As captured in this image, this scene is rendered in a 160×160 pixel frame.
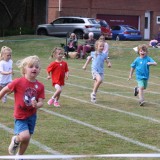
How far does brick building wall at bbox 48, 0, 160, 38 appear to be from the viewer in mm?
55469

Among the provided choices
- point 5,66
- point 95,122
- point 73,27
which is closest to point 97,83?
point 5,66

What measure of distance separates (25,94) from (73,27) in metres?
37.6

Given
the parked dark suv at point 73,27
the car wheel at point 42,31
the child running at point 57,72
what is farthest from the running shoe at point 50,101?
the car wheel at point 42,31

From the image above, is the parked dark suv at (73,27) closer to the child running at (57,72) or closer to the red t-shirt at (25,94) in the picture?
the child running at (57,72)

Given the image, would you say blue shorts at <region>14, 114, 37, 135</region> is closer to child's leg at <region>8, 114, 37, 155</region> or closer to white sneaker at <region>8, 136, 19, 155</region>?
child's leg at <region>8, 114, 37, 155</region>

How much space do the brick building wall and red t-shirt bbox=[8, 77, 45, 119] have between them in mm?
47204

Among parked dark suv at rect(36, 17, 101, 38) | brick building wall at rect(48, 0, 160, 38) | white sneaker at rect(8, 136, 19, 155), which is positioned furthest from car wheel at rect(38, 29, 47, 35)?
white sneaker at rect(8, 136, 19, 155)

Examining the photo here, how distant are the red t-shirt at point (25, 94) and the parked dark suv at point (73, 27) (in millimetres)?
35875

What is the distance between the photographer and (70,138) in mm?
10188

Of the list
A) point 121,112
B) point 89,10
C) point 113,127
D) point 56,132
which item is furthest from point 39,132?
point 89,10

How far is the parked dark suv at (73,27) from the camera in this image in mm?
44562

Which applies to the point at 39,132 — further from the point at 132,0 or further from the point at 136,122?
the point at 132,0

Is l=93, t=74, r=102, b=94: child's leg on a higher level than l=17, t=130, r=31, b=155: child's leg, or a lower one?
lower

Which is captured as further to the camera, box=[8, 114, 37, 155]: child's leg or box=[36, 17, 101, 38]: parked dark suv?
box=[36, 17, 101, 38]: parked dark suv
